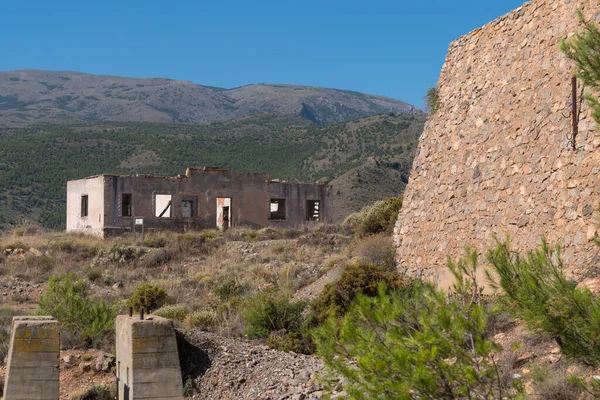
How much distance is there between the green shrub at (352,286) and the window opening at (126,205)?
19185 mm

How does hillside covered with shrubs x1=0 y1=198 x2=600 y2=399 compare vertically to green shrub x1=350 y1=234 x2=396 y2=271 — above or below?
below

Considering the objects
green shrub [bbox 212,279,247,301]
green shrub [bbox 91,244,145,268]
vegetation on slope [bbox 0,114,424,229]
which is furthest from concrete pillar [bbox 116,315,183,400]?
vegetation on slope [bbox 0,114,424,229]

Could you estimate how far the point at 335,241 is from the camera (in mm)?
27391

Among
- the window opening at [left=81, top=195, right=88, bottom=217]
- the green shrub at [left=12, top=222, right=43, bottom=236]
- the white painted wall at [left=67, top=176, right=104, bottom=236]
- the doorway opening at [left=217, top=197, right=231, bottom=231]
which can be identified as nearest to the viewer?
the white painted wall at [left=67, top=176, right=104, bottom=236]

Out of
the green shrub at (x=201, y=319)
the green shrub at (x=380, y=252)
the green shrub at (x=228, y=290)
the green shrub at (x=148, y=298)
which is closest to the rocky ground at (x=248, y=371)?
the green shrub at (x=201, y=319)

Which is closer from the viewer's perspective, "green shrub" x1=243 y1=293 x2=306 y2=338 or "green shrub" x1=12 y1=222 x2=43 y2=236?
"green shrub" x1=243 y1=293 x2=306 y2=338

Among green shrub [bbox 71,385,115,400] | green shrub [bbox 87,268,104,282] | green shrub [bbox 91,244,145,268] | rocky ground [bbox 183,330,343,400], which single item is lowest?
green shrub [bbox 71,385,115,400]

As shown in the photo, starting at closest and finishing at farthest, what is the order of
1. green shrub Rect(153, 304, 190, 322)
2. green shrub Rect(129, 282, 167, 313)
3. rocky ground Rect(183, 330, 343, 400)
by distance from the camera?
rocky ground Rect(183, 330, 343, 400) < green shrub Rect(153, 304, 190, 322) < green shrub Rect(129, 282, 167, 313)

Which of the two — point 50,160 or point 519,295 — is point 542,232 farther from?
point 50,160

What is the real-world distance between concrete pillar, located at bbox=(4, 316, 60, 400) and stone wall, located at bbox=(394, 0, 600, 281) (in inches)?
269

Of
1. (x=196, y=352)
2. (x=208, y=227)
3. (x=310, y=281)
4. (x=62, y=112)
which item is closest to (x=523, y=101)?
(x=196, y=352)

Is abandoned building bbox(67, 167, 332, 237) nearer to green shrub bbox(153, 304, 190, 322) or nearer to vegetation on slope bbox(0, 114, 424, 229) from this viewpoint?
green shrub bbox(153, 304, 190, 322)

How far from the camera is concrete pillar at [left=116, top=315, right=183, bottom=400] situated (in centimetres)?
1028

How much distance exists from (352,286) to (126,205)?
67.1ft
